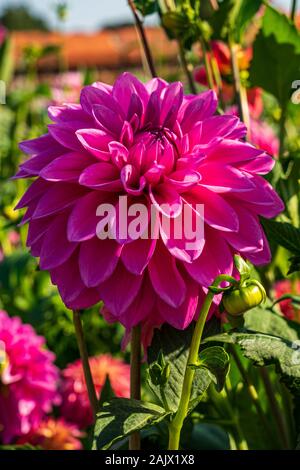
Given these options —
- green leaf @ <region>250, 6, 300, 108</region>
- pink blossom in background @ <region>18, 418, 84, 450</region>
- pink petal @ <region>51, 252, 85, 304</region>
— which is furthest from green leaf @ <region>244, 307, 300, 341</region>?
pink blossom in background @ <region>18, 418, 84, 450</region>

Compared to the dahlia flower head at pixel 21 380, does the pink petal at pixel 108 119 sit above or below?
above

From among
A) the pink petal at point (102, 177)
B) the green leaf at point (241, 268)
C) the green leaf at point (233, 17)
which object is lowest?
the green leaf at point (241, 268)

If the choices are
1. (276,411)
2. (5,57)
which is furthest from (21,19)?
(276,411)

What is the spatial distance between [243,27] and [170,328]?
14.8 inches

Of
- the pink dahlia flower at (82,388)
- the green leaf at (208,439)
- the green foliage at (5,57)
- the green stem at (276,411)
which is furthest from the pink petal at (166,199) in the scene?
the green foliage at (5,57)

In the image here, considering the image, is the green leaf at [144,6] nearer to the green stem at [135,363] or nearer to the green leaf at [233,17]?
the green leaf at [233,17]

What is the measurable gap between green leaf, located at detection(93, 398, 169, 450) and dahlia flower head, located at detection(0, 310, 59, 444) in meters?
0.41

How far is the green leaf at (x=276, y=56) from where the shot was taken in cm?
75

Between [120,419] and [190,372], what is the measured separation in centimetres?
6

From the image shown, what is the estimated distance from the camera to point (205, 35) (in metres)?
0.74

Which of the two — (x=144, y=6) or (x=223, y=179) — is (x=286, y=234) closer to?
(x=223, y=179)

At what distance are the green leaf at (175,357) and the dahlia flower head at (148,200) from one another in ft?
0.05
